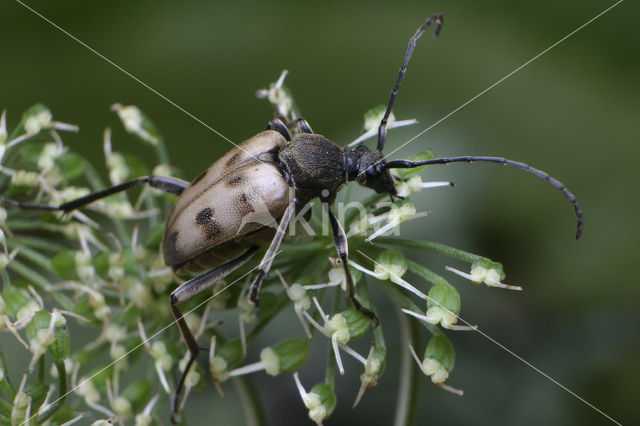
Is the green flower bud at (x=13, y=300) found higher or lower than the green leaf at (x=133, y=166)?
lower

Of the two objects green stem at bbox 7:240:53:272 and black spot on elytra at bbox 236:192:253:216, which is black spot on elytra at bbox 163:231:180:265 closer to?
black spot on elytra at bbox 236:192:253:216

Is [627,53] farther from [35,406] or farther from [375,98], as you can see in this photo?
[35,406]

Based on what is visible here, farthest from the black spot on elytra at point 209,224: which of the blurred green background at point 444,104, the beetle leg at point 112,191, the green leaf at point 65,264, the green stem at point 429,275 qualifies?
the blurred green background at point 444,104

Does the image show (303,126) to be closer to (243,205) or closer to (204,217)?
(243,205)

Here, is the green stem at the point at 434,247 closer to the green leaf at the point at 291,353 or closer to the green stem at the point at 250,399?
the green leaf at the point at 291,353

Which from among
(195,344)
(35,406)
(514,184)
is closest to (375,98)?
(514,184)

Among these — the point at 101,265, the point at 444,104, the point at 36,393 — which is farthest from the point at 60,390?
the point at 444,104
